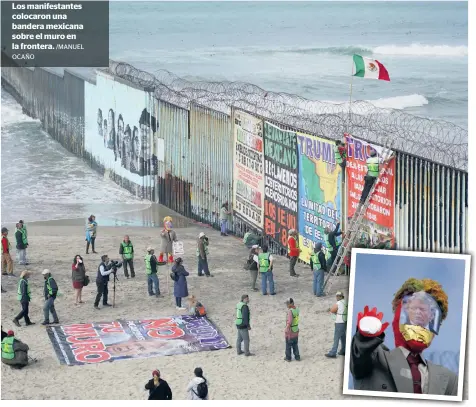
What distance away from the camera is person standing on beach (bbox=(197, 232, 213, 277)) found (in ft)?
80.4

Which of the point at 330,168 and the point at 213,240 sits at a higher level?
the point at 330,168

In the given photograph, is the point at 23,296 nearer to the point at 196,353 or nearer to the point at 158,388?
the point at 196,353

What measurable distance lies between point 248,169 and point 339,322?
1057 cm

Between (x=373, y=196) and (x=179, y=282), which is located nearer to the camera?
(x=179, y=282)

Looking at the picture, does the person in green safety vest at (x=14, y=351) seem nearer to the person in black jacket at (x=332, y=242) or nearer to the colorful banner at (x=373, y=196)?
the person in black jacket at (x=332, y=242)

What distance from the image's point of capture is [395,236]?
75.3 ft

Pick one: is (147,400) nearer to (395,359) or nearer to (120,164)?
(395,359)

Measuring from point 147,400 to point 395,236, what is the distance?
7.40 m

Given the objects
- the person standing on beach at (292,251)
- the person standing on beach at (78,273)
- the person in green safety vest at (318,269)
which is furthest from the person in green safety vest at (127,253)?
the person in green safety vest at (318,269)

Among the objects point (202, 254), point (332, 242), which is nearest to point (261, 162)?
point (202, 254)

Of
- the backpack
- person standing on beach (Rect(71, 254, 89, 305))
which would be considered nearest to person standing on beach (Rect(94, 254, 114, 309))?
person standing on beach (Rect(71, 254, 89, 305))

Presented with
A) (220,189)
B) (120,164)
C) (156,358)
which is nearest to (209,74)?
(120,164)

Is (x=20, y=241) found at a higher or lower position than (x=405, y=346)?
lower

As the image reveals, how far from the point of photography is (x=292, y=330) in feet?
63.5
